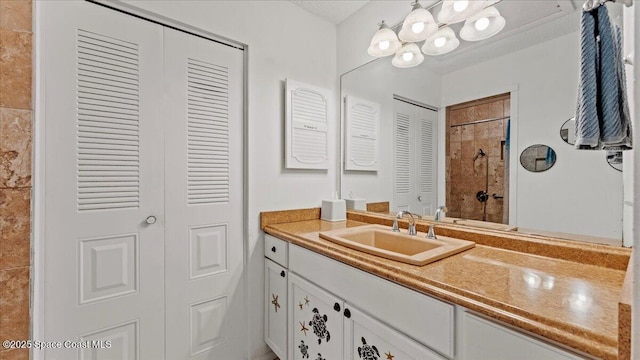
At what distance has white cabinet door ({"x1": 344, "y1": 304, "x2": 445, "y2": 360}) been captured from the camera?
86 centimetres

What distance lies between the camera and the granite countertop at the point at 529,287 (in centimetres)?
58

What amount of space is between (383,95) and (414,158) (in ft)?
1.72

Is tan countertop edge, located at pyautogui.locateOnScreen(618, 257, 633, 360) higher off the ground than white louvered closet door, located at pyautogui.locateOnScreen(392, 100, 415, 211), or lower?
lower

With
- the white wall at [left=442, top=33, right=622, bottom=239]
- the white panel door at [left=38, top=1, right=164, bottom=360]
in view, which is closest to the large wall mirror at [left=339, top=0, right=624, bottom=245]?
the white wall at [left=442, top=33, right=622, bottom=239]

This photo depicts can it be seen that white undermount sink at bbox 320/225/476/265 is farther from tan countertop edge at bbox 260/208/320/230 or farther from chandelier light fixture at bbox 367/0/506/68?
chandelier light fixture at bbox 367/0/506/68

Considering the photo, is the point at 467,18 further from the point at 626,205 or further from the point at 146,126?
the point at 146,126

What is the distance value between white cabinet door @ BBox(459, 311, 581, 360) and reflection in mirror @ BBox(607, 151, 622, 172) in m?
0.73

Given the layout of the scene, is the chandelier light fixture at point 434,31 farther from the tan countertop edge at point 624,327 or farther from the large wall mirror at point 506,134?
the tan countertop edge at point 624,327

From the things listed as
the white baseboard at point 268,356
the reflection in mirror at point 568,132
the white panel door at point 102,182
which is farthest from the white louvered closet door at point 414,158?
the white panel door at point 102,182

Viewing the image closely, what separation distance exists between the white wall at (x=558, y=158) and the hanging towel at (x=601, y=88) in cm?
35

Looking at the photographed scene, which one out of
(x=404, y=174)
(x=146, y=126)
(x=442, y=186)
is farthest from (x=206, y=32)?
(x=442, y=186)

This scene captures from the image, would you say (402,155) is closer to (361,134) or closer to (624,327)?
(361,134)

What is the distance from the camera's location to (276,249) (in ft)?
5.24

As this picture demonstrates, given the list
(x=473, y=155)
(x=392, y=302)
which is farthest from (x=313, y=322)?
(x=473, y=155)
